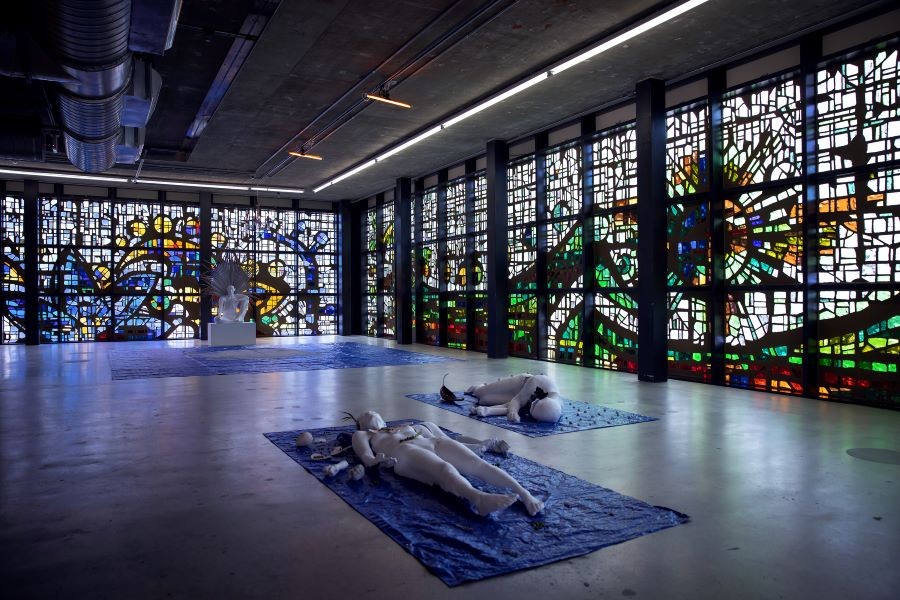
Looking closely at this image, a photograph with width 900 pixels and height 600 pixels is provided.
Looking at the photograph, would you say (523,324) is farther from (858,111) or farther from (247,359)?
(858,111)

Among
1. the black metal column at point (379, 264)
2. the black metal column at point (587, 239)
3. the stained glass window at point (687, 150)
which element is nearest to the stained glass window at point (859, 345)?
the stained glass window at point (687, 150)

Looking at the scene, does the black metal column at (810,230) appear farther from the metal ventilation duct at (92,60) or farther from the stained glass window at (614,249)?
the metal ventilation duct at (92,60)

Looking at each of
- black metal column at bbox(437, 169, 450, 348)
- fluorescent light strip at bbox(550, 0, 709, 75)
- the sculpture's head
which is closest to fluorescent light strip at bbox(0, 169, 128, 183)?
black metal column at bbox(437, 169, 450, 348)

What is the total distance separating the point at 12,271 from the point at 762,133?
18.0m

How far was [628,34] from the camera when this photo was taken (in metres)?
7.34

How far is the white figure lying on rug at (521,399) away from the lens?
20.5ft

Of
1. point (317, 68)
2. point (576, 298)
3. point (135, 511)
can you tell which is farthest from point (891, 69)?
point (135, 511)

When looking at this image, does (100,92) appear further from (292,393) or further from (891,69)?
(891,69)

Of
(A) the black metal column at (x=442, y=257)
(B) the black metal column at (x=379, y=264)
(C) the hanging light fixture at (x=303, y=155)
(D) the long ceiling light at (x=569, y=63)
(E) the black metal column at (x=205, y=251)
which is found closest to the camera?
(D) the long ceiling light at (x=569, y=63)

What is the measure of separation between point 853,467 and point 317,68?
7.93m

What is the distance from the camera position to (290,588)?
2713 mm

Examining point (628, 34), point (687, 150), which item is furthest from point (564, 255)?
point (628, 34)

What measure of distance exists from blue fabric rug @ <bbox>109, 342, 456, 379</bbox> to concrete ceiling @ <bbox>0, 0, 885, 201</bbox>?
4440 millimetres

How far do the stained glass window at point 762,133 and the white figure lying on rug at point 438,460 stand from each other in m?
5.90
